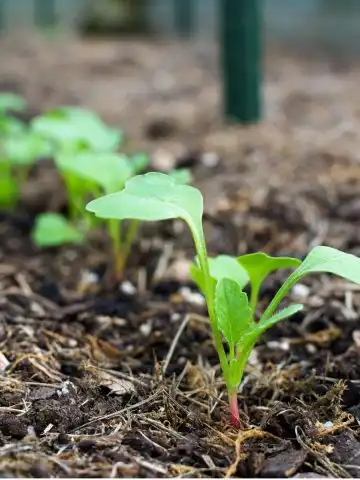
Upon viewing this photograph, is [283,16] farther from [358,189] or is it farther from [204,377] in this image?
[204,377]

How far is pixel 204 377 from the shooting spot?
1.49m

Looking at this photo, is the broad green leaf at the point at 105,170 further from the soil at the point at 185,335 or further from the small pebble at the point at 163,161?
the small pebble at the point at 163,161

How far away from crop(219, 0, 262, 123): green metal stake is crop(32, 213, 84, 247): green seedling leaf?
1.31 meters

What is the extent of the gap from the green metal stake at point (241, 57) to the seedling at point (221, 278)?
199 cm

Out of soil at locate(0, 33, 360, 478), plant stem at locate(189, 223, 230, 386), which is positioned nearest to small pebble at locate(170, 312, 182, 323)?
soil at locate(0, 33, 360, 478)

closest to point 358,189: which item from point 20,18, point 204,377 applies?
point 204,377

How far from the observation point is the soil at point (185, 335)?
47.5 inches

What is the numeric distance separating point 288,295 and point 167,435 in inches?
27.3

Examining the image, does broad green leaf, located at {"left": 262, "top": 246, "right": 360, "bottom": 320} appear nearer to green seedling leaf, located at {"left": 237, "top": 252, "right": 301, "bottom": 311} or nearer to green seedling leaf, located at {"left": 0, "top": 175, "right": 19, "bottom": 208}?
green seedling leaf, located at {"left": 237, "top": 252, "right": 301, "bottom": 311}

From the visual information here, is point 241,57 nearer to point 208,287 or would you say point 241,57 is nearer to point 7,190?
point 7,190

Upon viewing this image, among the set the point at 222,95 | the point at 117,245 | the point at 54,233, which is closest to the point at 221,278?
the point at 117,245

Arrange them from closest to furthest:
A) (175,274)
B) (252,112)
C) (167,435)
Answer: (167,435)
(175,274)
(252,112)

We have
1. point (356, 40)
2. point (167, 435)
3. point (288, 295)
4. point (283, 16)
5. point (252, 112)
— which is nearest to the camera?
point (167, 435)

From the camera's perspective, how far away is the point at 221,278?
1.28 meters
